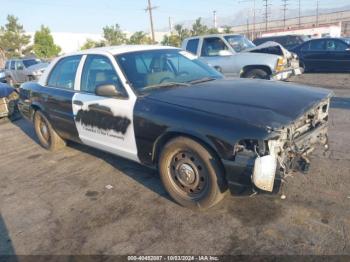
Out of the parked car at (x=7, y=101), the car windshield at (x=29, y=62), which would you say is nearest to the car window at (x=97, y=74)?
the parked car at (x=7, y=101)

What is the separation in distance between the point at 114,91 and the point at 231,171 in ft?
5.58

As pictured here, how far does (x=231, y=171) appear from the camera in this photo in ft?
10.2

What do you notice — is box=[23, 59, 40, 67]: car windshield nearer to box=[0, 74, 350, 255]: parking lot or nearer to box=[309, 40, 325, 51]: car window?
box=[309, 40, 325, 51]: car window

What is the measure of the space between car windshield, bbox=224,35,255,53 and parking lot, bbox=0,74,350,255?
5974 mm

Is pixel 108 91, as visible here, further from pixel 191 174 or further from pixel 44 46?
pixel 44 46

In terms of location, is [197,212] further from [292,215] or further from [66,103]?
[66,103]

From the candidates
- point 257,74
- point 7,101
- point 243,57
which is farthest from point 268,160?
point 7,101

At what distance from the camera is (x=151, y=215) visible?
360 centimetres

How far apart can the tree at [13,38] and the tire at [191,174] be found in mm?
43929

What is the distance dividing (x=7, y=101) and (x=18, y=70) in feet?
38.4

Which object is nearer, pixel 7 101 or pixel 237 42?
pixel 7 101

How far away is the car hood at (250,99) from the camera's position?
305 cm

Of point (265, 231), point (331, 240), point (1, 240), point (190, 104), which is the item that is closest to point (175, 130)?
point (190, 104)

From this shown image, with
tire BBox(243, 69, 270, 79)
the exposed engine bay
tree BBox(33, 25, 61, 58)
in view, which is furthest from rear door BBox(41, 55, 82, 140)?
tree BBox(33, 25, 61, 58)
